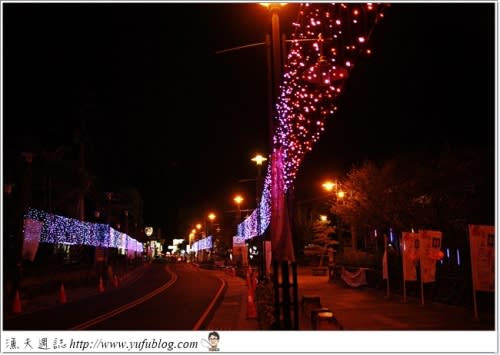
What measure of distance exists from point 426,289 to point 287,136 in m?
8.04

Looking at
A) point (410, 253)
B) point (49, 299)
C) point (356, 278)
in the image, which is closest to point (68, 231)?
point (49, 299)

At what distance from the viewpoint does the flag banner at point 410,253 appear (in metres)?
17.4

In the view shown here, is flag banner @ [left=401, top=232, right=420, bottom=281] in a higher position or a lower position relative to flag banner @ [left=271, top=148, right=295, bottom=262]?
lower

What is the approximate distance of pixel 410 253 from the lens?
57.6 ft

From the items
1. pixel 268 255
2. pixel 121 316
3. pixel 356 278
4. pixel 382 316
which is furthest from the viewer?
pixel 356 278

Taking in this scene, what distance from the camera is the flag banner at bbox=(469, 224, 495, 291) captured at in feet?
41.2

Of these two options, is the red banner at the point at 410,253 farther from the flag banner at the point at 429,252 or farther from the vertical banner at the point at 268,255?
the vertical banner at the point at 268,255

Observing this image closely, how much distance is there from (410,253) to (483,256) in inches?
192

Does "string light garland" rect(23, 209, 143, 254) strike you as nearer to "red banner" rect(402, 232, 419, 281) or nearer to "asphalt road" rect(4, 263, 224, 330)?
"asphalt road" rect(4, 263, 224, 330)

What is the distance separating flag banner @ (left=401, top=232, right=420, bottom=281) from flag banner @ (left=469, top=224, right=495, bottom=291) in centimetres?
431

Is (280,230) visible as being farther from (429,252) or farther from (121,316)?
(121,316)

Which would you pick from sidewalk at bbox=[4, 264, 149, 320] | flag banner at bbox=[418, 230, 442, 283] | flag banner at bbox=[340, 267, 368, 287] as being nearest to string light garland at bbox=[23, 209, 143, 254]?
sidewalk at bbox=[4, 264, 149, 320]
